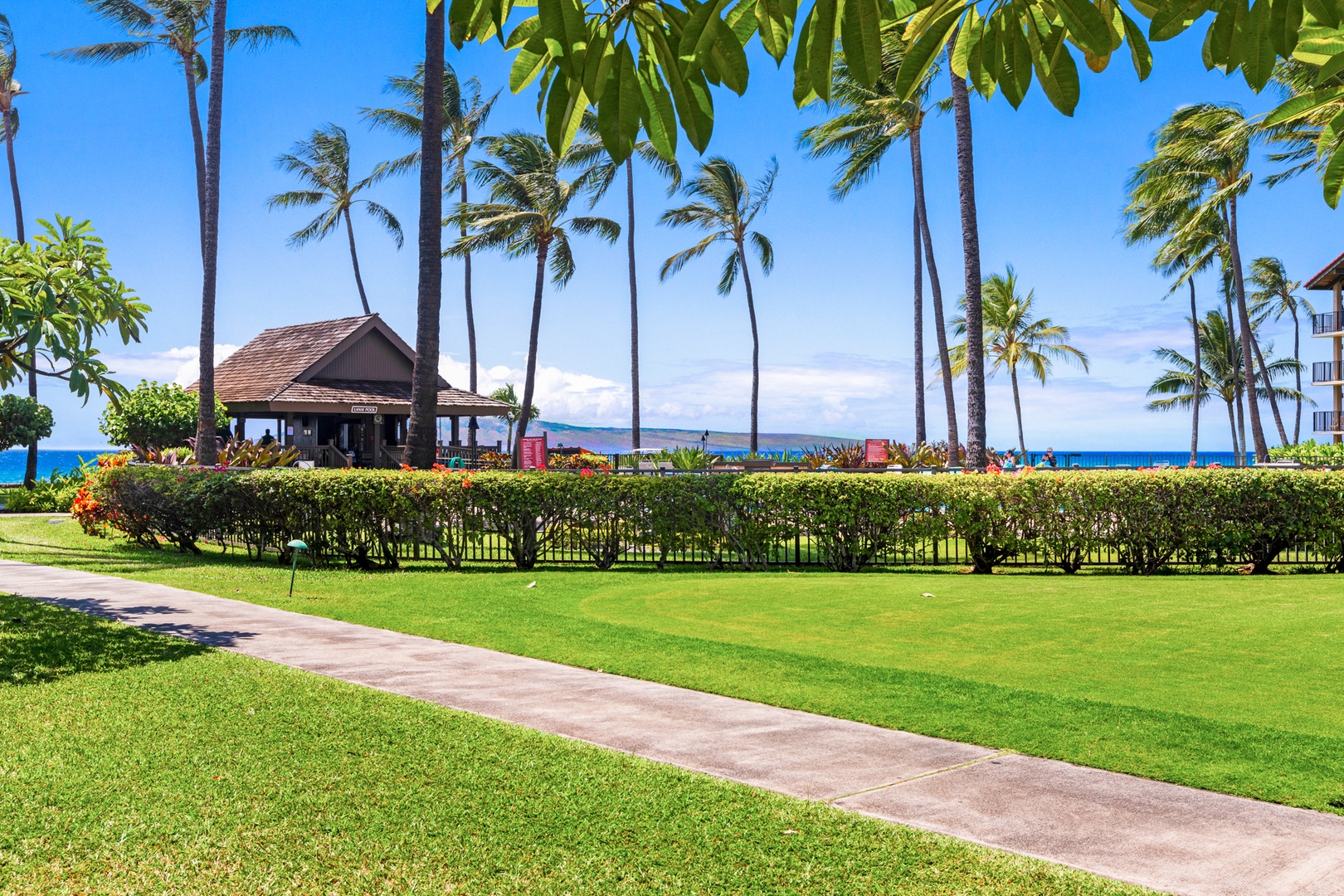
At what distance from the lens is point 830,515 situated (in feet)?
52.4

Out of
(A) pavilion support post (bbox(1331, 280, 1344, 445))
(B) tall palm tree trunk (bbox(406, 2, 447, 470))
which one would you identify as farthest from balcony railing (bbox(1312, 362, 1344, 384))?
(B) tall palm tree trunk (bbox(406, 2, 447, 470))

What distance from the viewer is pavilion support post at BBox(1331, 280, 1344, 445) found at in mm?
51750

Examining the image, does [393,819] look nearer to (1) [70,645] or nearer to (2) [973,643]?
(1) [70,645]

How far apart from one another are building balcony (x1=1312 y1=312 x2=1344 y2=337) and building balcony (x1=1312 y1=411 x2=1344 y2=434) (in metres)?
4.13

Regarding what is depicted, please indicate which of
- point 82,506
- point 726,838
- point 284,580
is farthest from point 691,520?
point 82,506

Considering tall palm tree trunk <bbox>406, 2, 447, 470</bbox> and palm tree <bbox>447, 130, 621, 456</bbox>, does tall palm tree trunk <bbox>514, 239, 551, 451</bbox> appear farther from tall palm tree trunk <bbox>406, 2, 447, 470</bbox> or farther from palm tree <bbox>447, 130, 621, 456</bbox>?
tall palm tree trunk <bbox>406, 2, 447, 470</bbox>

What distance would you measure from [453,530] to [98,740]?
995 cm

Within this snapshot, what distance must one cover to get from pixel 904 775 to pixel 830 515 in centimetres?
1063

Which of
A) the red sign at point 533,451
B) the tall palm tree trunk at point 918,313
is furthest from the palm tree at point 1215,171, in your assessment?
the red sign at point 533,451

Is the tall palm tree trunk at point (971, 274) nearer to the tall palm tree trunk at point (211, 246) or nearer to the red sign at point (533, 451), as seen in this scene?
the red sign at point (533, 451)

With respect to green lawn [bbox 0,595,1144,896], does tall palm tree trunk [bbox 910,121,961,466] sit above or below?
above

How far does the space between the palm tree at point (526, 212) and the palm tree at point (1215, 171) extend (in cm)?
2330

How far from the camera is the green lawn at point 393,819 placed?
410 centimetres

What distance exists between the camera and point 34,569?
1523cm
